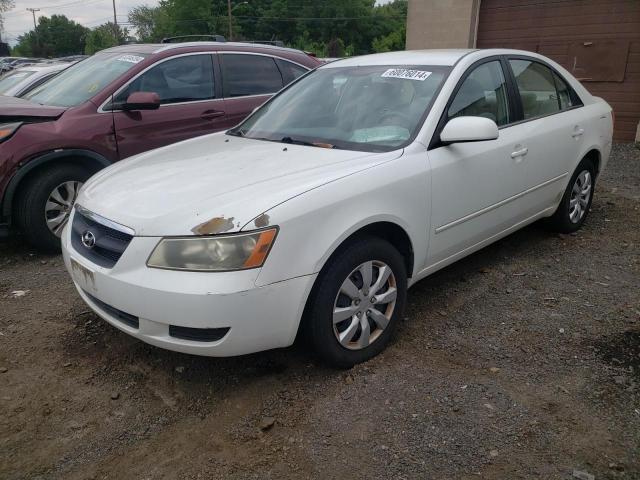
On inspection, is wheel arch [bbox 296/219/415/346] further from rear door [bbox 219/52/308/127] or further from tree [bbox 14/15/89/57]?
tree [bbox 14/15/89/57]

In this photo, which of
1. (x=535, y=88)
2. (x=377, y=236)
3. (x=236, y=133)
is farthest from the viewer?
(x=535, y=88)

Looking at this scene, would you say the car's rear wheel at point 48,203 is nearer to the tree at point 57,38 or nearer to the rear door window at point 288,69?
the rear door window at point 288,69

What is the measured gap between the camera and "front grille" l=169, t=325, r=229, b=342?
2502mm

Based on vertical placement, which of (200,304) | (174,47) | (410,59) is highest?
(174,47)

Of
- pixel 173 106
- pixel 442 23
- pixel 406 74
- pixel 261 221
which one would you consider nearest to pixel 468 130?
pixel 406 74

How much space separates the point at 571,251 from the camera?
4.71 meters

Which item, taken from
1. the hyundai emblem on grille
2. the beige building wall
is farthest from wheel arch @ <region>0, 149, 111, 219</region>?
the beige building wall

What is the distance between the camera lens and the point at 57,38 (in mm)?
86062

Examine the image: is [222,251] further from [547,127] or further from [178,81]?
[178,81]

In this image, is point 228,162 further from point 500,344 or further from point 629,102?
point 629,102

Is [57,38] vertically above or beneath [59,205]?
above

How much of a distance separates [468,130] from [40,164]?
3494mm

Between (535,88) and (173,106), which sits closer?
(535,88)

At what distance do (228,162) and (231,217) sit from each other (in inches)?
30.2
